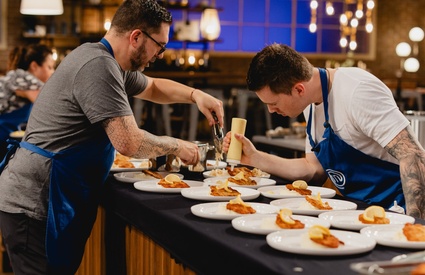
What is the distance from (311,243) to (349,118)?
1.04 m

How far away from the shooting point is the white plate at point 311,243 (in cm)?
158

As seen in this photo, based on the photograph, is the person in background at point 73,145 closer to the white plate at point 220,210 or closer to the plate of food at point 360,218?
the white plate at point 220,210

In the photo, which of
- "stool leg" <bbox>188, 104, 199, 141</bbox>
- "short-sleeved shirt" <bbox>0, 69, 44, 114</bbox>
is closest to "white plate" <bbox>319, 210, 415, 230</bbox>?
"short-sleeved shirt" <bbox>0, 69, 44, 114</bbox>

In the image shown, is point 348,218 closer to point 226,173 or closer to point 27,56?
point 226,173

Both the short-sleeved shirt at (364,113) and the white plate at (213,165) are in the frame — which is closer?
the short-sleeved shirt at (364,113)

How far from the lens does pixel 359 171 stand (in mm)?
2625

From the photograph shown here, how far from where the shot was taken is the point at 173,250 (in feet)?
6.81

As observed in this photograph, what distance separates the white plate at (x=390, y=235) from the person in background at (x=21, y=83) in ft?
12.2

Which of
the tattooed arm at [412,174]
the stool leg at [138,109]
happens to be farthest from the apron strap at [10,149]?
the stool leg at [138,109]

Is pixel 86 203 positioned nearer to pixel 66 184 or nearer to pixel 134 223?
pixel 66 184

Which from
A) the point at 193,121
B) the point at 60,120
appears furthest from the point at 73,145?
the point at 193,121

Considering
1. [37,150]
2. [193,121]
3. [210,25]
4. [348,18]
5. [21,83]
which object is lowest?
[193,121]

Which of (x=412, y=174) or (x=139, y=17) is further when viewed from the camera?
(x=139, y=17)

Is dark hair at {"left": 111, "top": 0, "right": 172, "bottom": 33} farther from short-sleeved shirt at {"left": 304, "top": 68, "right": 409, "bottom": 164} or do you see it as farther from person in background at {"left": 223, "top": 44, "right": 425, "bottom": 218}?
short-sleeved shirt at {"left": 304, "top": 68, "right": 409, "bottom": 164}
